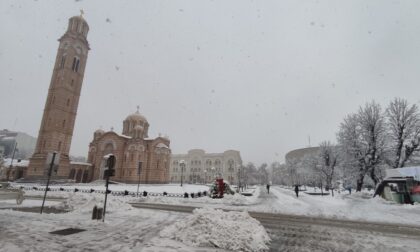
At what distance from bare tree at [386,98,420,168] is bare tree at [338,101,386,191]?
1.12 metres

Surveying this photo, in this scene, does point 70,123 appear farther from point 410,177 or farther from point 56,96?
point 410,177

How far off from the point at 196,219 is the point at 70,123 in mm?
57834

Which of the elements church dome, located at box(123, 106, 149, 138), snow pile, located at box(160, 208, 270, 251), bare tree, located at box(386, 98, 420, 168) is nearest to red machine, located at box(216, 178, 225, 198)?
snow pile, located at box(160, 208, 270, 251)

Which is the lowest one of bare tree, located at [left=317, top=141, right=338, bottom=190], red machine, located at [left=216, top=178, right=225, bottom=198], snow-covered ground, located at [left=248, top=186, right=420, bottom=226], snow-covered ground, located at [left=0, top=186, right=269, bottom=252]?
snow-covered ground, located at [left=248, top=186, right=420, bottom=226]

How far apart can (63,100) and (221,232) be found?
5857 centimetres

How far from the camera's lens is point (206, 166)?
11138cm

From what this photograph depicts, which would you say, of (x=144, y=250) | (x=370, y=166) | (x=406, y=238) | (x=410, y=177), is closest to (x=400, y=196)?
(x=410, y=177)

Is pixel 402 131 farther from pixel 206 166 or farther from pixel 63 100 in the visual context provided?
pixel 206 166

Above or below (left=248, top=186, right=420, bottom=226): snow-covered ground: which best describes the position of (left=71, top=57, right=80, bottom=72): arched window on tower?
above

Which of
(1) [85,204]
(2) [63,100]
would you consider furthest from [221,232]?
(2) [63,100]

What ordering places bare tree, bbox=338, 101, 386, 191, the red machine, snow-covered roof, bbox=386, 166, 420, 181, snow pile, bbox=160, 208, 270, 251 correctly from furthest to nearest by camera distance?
bare tree, bbox=338, 101, 386, 191 → the red machine → snow-covered roof, bbox=386, 166, 420, 181 → snow pile, bbox=160, 208, 270, 251

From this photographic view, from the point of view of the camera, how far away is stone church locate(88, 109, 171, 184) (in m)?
53.2

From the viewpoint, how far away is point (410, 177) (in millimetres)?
20734

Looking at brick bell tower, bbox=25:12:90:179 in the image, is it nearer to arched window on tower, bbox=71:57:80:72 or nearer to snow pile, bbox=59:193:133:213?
arched window on tower, bbox=71:57:80:72
